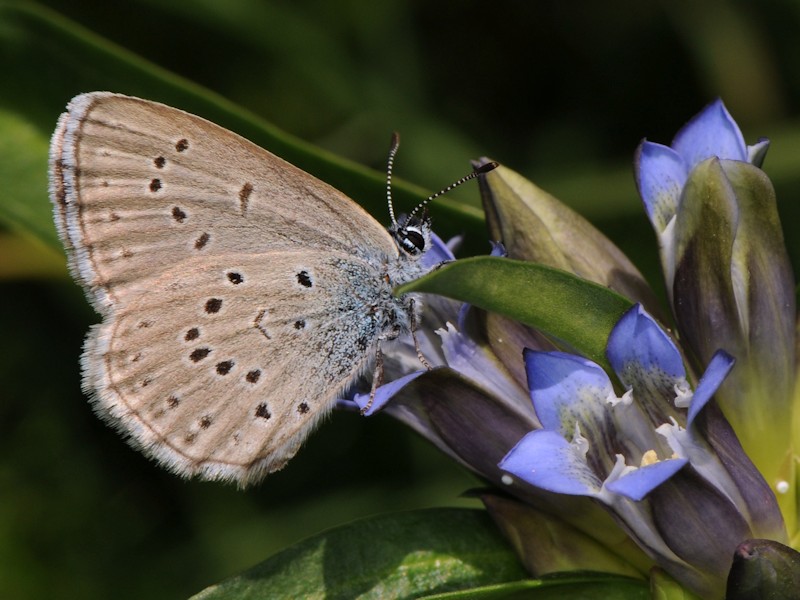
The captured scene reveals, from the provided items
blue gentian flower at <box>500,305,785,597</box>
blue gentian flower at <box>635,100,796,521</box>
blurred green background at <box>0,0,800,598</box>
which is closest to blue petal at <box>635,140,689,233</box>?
blue gentian flower at <box>635,100,796,521</box>

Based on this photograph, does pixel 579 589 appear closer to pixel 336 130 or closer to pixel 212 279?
pixel 212 279

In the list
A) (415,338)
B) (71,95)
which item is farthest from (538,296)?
(71,95)

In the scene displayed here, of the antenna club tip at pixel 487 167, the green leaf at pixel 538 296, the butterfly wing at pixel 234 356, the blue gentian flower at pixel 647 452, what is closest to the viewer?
the green leaf at pixel 538 296

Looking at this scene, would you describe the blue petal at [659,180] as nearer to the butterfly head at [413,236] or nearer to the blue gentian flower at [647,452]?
the blue gentian flower at [647,452]

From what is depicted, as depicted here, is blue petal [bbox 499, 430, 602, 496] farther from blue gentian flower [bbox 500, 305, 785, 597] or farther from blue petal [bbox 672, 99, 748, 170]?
blue petal [bbox 672, 99, 748, 170]

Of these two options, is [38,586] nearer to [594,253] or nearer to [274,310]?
[274,310]

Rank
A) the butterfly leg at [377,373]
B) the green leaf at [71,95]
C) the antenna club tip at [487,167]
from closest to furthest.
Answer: the antenna club tip at [487,167] < the butterfly leg at [377,373] < the green leaf at [71,95]

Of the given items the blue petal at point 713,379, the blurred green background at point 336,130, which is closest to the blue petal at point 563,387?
the blue petal at point 713,379
